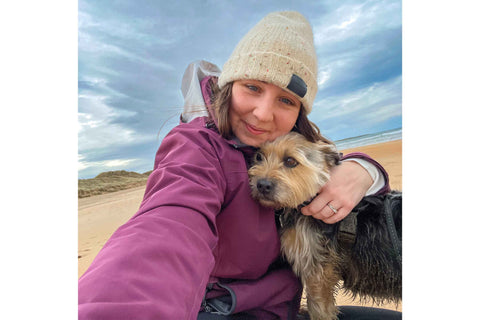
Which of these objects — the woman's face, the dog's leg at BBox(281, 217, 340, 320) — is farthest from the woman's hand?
the woman's face

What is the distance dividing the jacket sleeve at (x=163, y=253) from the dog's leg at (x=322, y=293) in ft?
2.83

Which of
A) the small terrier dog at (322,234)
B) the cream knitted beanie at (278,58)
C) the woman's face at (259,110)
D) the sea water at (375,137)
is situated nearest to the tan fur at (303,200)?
the small terrier dog at (322,234)

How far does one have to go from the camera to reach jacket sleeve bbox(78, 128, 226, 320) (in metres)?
0.54

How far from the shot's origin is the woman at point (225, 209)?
593 mm

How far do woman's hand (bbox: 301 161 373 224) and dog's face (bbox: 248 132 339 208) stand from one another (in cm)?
6

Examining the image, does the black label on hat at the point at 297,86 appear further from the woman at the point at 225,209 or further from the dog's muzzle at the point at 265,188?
the dog's muzzle at the point at 265,188

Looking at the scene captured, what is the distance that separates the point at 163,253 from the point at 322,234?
1.04 metres

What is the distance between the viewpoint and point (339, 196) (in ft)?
4.36

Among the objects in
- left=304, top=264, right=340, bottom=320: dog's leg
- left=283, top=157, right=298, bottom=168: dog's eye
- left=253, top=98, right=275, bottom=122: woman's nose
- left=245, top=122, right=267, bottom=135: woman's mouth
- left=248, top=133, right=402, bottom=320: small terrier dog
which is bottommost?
left=304, top=264, right=340, bottom=320: dog's leg

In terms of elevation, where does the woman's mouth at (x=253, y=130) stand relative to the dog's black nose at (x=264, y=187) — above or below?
above

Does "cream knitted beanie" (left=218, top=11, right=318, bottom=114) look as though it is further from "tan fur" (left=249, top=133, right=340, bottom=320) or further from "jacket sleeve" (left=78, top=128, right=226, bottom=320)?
"jacket sleeve" (left=78, top=128, right=226, bottom=320)
